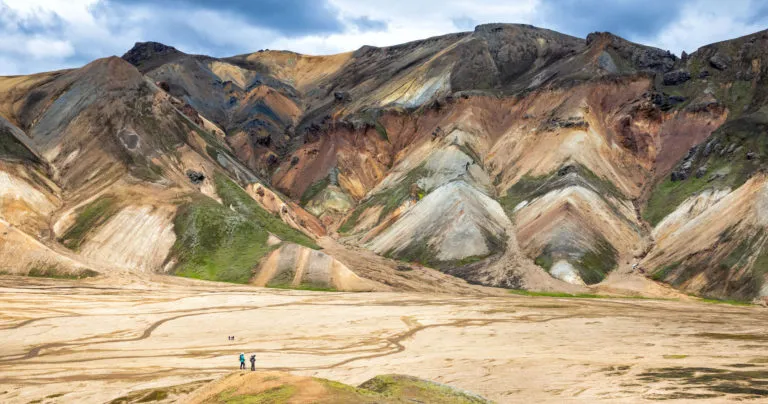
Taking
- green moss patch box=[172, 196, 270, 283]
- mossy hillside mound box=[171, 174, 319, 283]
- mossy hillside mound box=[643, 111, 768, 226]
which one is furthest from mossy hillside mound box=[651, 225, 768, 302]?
green moss patch box=[172, 196, 270, 283]

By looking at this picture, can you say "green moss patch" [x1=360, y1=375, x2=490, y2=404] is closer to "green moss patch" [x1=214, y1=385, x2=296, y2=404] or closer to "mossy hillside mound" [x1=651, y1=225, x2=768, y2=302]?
"green moss patch" [x1=214, y1=385, x2=296, y2=404]

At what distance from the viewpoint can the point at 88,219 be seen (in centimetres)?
12762

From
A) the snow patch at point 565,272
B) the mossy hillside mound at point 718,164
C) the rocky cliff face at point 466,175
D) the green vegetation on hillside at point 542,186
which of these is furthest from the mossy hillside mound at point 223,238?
the mossy hillside mound at point 718,164

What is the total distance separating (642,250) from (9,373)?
103 metres

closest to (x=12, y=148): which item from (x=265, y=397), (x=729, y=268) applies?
(x=729, y=268)

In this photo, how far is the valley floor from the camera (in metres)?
40.5

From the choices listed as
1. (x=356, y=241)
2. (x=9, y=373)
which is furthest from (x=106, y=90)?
(x=9, y=373)

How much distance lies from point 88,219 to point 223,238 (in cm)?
→ 2387

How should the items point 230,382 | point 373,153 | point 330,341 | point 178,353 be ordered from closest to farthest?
point 230,382, point 178,353, point 330,341, point 373,153

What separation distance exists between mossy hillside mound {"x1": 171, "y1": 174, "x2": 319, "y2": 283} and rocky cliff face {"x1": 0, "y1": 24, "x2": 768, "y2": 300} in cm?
35

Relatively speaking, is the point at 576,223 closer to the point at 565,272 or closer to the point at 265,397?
the point at 565,272

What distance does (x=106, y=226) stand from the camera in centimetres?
12531

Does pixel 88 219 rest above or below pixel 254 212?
above

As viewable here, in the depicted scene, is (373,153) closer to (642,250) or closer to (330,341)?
(642,250)
